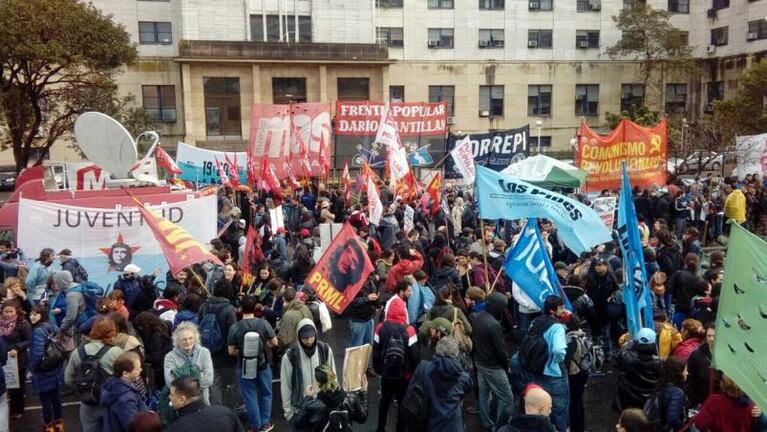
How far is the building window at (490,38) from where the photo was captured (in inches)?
1702

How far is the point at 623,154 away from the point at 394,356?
12.1 meters

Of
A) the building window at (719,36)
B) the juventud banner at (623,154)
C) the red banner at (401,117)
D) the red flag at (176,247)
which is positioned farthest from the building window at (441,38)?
the red flag at (176,247)

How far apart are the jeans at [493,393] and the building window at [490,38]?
127 feet

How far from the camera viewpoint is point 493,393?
7043mm

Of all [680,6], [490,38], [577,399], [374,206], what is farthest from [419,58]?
[577,399]

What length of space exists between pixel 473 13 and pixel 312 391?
41.0m

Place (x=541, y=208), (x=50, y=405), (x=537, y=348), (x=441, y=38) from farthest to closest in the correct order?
(x=441, y=38) < (x=541, y=208) < (x=50, y=405) < (x=537, y=348)

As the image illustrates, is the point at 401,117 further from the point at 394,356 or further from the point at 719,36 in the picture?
the point at 719,36

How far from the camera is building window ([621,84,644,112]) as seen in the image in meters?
45.3

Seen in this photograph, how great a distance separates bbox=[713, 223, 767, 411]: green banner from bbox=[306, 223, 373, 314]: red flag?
4.24 m

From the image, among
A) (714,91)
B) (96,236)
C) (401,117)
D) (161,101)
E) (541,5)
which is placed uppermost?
(541,5)

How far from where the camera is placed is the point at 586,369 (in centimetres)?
673

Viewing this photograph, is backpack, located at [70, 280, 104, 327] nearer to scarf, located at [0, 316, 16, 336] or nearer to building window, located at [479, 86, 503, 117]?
scarf, located at [0, 316, 16, 336]

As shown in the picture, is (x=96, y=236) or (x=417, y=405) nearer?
(x=417, y=405)
